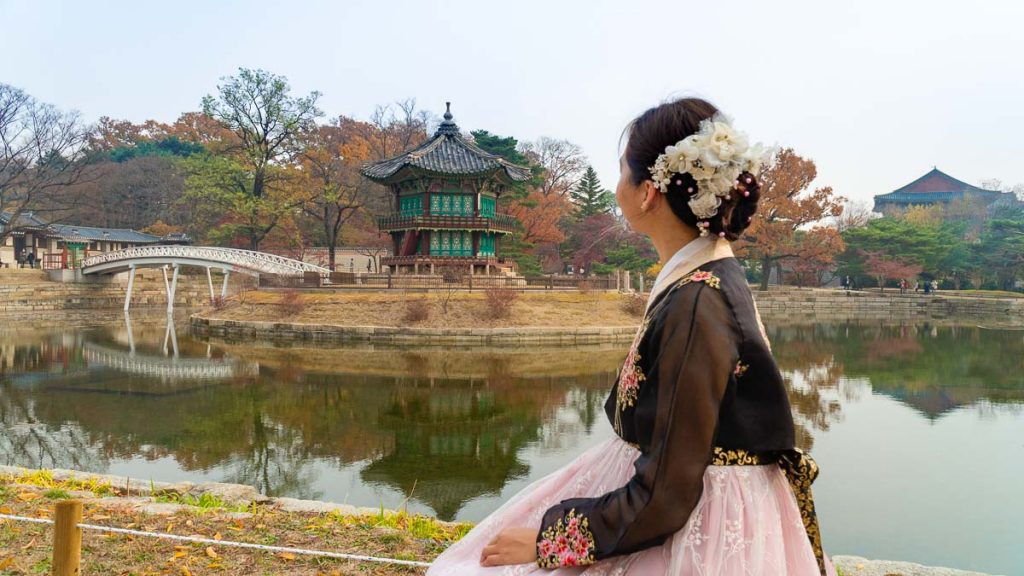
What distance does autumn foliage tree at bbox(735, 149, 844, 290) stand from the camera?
3275 cm

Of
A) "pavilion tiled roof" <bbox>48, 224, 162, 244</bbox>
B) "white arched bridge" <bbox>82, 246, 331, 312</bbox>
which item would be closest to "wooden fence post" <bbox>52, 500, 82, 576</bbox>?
"white arched bridge" <bbox>82, 246, 331, 312</bbox>

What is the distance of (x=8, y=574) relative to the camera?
277cm

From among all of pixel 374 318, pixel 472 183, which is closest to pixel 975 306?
pixel 472 183

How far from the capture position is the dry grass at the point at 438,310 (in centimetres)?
1878

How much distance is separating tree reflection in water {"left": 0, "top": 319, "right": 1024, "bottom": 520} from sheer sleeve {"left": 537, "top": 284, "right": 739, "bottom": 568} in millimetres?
4528

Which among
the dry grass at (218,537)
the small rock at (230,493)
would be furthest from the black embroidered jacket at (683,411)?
the small rock at (230,493)

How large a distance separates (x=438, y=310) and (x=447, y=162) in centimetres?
727

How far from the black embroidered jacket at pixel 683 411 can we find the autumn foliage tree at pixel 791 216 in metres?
33.3

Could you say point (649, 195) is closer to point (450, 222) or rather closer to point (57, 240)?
point (450, 222)

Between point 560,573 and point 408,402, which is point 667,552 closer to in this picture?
point 560,573

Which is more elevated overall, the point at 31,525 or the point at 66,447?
the point at 31,525

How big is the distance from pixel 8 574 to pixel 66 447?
5563 mm

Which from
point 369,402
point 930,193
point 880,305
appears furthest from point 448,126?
point 930,193

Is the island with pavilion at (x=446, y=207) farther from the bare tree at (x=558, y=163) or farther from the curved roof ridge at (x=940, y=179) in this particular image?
the curved roof ridge at (x=940, y=179)
